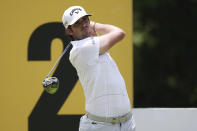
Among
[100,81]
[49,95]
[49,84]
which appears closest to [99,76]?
[100,81]

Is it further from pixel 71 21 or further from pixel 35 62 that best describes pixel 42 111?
pixel 71 21

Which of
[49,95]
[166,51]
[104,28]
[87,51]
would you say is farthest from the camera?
[166,51]

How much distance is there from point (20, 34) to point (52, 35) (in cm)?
27

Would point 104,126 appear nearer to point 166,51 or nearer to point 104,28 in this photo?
point 104,28

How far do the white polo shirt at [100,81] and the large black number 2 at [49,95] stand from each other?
123cm

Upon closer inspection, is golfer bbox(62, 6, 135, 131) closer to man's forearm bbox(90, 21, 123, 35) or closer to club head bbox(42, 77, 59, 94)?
man's forearm bbox(90, 21, 123, 35)

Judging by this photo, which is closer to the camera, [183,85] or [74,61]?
[74,61]

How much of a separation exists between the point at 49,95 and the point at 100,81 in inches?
53.2

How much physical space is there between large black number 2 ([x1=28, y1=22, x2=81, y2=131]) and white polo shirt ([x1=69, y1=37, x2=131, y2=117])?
123 centimetres

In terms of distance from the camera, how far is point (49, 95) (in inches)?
133

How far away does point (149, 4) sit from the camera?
5406mm

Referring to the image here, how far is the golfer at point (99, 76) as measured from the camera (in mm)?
2080

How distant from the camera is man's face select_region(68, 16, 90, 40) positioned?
2152mm

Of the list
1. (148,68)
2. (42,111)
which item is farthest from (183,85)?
(42,111)
